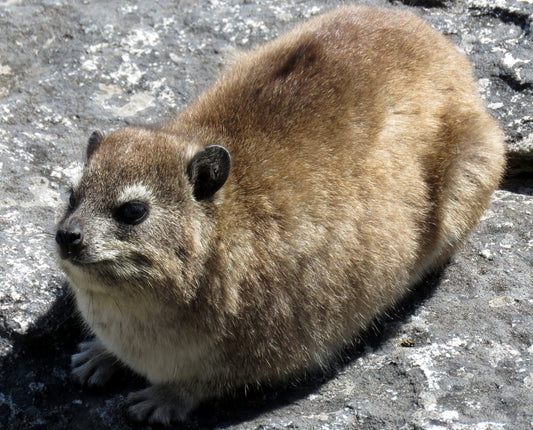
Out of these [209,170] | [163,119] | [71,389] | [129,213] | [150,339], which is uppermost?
[209,170]

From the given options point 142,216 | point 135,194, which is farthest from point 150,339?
point 135,194

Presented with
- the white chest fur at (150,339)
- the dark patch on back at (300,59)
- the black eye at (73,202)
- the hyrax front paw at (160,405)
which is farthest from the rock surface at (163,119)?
the dark patch on back at (300,59)

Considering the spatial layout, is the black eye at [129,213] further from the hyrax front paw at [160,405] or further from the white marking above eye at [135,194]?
the hyrax front paw at [160,405]

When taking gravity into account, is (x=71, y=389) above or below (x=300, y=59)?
below

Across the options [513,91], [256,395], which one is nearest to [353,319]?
[256,395]

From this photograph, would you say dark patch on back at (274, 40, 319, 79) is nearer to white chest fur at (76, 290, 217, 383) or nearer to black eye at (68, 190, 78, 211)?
black eye at (68, 190, 78, 211)

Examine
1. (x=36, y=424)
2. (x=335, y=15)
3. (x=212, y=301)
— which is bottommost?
(x=36, y=424)

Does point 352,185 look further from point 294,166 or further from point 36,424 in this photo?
point 36,424

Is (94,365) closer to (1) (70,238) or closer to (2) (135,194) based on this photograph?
(1) (70,238)
